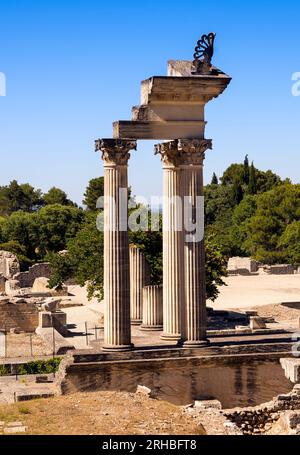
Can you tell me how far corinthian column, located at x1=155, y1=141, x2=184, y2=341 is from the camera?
22234 millimetres

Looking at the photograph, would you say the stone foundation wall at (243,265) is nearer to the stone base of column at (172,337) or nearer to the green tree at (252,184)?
the green tree at (252,184)

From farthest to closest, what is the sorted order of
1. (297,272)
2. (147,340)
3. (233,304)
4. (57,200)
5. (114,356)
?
(57,200), (297,272), (233,304), (147,340), (114,356)

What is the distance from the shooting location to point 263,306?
45.7 meters

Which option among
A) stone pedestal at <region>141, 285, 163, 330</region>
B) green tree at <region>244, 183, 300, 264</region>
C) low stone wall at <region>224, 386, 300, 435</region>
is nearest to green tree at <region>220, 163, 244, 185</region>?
green tree at <region>244, 183, 300, 264</region>

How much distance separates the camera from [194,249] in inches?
865

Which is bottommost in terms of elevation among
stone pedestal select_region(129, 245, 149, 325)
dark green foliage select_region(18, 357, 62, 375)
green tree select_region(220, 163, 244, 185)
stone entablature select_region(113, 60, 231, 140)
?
dark green foliage select_region(18, 357, 62, 375)

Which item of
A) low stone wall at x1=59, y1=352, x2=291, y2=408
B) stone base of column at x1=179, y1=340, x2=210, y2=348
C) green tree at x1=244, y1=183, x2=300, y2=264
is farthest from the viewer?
green tree at x1=244, y1=183, x2=300, y2=264

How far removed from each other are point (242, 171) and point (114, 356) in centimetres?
9680

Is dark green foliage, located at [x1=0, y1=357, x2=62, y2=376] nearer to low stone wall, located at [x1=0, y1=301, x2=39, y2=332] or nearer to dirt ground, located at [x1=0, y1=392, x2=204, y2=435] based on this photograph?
dirt ground, located at [x1=0, y1=392, x2=204, y2=435]

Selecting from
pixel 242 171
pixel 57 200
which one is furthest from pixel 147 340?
pixel 57 200

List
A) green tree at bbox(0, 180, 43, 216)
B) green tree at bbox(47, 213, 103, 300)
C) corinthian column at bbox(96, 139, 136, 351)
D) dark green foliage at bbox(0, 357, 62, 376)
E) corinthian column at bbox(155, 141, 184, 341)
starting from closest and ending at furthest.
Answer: corinthian column at bbox(96, 139, 136, 351) < corinthian column at bbox(155, 141, 184, 341) < dark green foliage at bbox(0, 357, 62, 376) < green tree at bbox(47, 213, 103, 300) < green tree at bbox(0, 180, 43, 216)

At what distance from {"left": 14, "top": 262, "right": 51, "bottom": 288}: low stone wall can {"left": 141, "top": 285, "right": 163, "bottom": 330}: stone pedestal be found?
42.9 meters

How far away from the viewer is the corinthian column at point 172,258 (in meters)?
22.2
